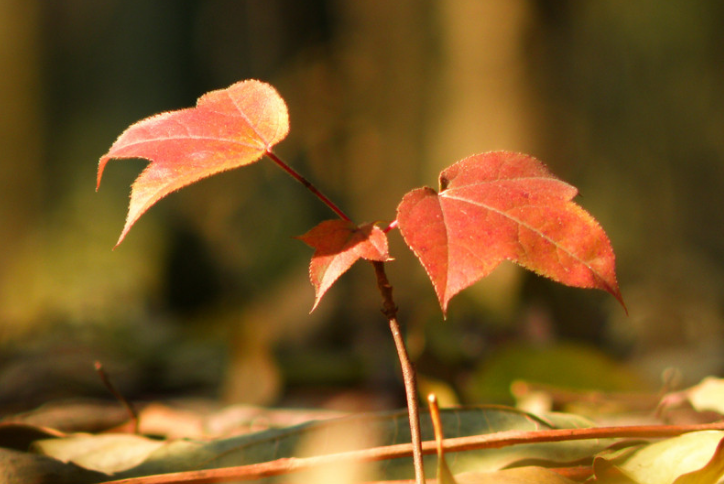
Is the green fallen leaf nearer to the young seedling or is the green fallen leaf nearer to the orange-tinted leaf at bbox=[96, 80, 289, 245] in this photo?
the young seedling

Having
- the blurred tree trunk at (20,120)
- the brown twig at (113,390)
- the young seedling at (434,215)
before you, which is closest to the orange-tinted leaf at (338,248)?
the young seedling at (434,215)

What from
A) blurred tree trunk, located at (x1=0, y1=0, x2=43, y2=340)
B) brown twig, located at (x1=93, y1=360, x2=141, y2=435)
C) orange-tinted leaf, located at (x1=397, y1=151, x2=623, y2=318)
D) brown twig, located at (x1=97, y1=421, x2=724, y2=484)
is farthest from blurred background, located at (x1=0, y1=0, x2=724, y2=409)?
orange-tinted leaf, located at (x1=397, y1=151, x2=623, y2=318)

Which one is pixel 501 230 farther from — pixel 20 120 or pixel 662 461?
pixel 20 120

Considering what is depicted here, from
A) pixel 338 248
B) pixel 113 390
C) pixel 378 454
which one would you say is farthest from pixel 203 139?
pixel 113 390

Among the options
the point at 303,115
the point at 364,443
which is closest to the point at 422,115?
the point at 303,115

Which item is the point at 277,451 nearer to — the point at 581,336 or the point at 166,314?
the point at 581,336

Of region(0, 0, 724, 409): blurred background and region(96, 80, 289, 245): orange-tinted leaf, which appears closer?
region(96, 80, 289, 245): orange-tinted leaf

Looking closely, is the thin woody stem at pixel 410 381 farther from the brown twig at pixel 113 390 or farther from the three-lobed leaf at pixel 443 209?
the brown twig at pixel 113 390
